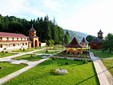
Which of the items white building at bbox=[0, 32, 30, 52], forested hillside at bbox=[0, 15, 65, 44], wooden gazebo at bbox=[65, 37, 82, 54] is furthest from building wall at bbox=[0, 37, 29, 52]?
forested hillside at bbox=[0, 15, 65, 44]

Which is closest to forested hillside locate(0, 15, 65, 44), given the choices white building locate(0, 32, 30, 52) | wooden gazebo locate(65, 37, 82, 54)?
white building locate(0, 32, 30, 52)

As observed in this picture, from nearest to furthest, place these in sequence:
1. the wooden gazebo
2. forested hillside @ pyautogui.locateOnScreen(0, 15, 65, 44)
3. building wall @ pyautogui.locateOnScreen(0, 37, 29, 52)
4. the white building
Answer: the wooden gazebo < building wall @ pyautogui.locateOnScreen(0, 37, 29, 52) < the white building < forested hillside @ pyautogui.locateOnScreen(0, 15, 65, 44)

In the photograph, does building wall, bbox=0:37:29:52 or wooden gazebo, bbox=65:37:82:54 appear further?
building wall, bbox=0:37:29:52

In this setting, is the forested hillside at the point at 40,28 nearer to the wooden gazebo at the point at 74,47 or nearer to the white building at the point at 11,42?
the white building at the point at 11,42

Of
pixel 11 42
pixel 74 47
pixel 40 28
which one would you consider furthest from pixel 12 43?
pixel 40 28

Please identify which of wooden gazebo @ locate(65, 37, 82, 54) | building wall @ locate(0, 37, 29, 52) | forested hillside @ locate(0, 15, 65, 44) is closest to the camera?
wooden gazebo @ locate(65, 37, 82, 54)

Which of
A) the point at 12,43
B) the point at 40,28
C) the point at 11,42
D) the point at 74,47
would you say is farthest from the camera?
the point at 40,28

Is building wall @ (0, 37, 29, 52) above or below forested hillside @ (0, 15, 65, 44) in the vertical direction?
below

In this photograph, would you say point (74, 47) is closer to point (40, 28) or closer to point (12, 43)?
point (12, 43)

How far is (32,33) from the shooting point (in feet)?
226

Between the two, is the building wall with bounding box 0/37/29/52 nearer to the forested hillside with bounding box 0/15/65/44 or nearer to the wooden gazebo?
the wooden gazebo

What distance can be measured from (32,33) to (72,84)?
54.5 meters

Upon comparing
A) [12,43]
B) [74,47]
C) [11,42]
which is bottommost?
[74,47]

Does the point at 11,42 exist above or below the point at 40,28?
below
